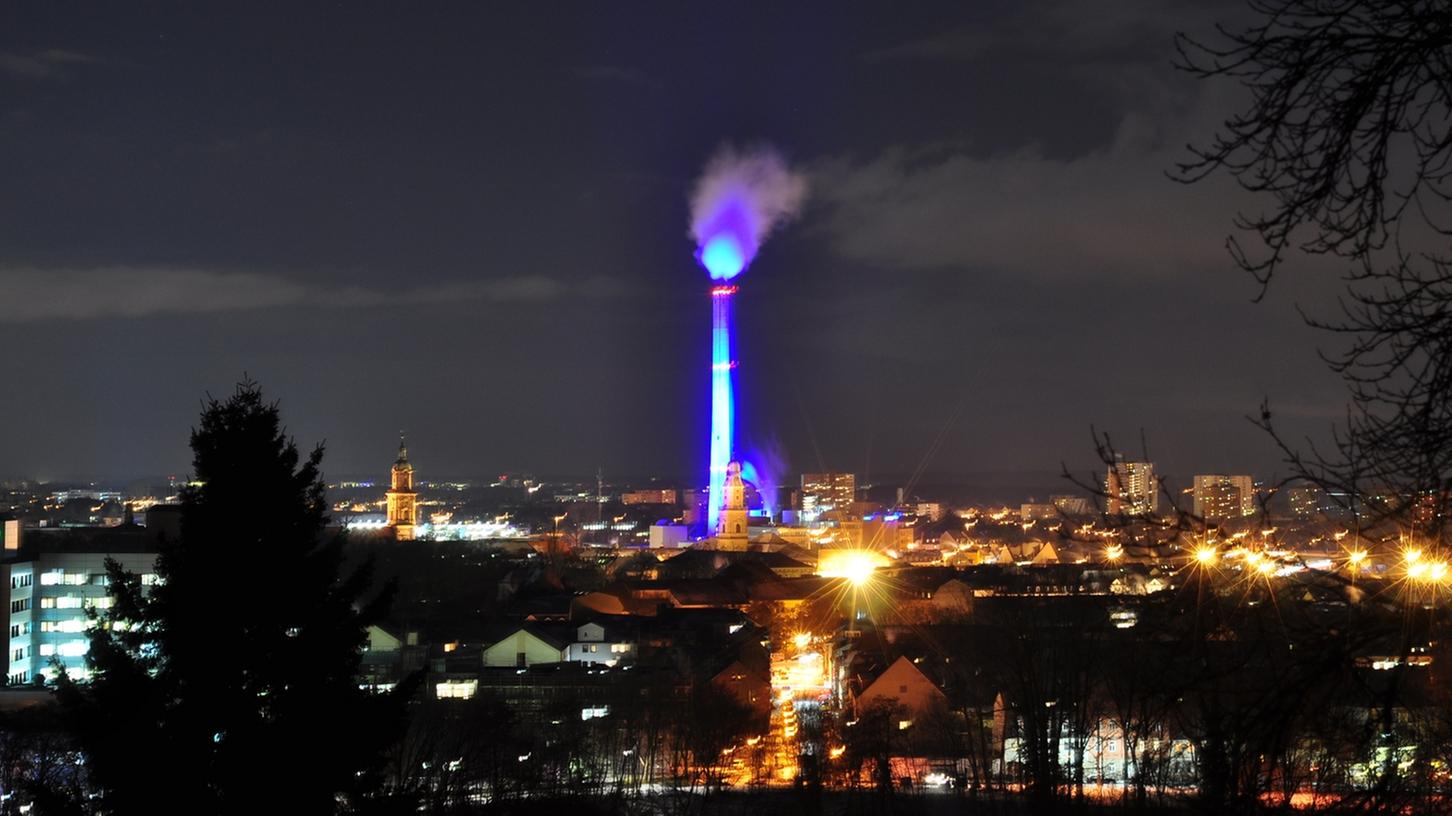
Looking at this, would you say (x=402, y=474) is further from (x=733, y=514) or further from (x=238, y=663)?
(x=238, y=663)

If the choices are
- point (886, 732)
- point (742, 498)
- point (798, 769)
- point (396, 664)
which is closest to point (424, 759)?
point (798, 769)

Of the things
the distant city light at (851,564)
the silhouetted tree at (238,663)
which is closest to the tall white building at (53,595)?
the silhouetted tree at (238,663)

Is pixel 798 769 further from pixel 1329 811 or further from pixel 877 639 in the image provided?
pixel 1329 811

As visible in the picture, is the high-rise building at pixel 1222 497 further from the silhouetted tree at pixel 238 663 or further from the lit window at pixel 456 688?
the lit window at pixel 456 688

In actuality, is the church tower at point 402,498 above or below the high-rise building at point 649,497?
below

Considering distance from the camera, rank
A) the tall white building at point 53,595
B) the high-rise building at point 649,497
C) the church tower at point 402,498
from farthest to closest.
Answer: the high-rise building at point 649,497 < the church tower at point 402,498 < the tall white building at point 53,595

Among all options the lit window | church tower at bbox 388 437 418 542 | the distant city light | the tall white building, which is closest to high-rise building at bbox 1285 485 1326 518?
the lit window
